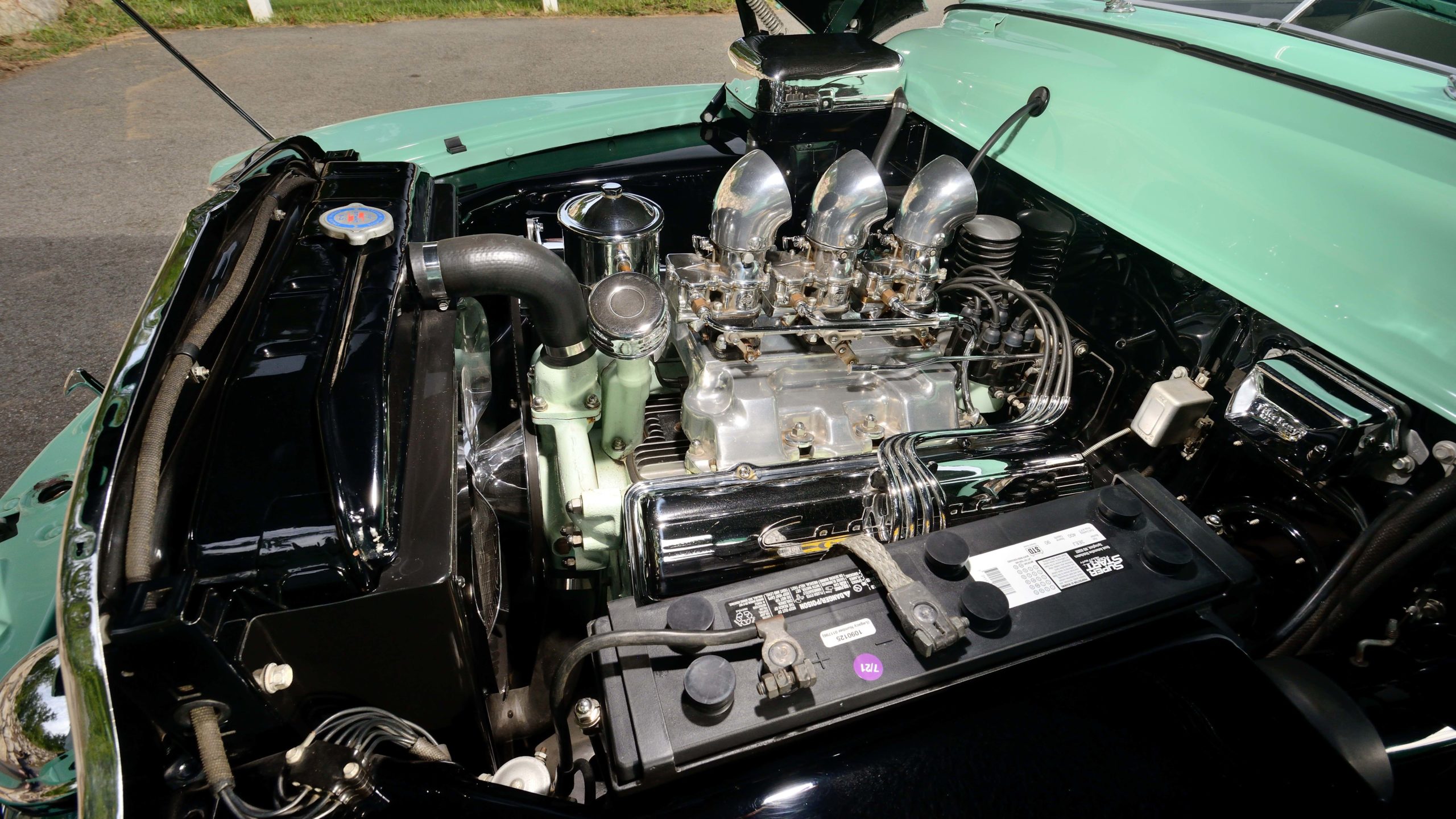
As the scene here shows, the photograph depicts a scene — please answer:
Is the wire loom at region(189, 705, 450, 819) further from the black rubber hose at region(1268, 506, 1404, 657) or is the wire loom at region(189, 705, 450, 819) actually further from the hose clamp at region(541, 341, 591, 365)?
the black rubber hose at region(1268, 506, 1404, 657)

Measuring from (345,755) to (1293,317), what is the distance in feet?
4.82

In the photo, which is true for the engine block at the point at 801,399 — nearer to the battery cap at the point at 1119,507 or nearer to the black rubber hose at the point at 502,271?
the black rubber hose at the point at 502,271

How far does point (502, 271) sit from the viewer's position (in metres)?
1.14

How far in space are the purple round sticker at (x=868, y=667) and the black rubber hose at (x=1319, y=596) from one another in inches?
24.3

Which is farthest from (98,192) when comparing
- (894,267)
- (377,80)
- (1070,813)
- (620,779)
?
(1070,813)

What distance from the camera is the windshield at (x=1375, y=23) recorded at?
A: 4.86 ft

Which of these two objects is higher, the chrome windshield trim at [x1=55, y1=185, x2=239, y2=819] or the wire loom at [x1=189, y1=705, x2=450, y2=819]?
the chrome windshield trim at [x1=55, y1=185, x2=239, y2=819]

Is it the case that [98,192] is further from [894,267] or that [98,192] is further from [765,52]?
[894,267]

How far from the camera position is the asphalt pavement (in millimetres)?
2896

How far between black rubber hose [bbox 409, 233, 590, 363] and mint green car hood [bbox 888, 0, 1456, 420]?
1.07 m

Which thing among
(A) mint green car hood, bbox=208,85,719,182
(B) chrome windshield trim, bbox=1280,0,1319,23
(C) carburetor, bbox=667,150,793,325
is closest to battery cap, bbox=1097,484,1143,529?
(C) carburetor, bbox=667,150,793,325

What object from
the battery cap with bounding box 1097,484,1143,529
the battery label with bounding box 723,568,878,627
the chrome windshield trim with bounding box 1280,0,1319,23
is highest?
the chrome windshield trim with bounding box 1280,0,1319,23

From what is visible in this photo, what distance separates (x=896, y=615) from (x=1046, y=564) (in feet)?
0.85

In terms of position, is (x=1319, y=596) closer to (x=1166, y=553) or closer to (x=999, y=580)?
(x=1166, y=553)
